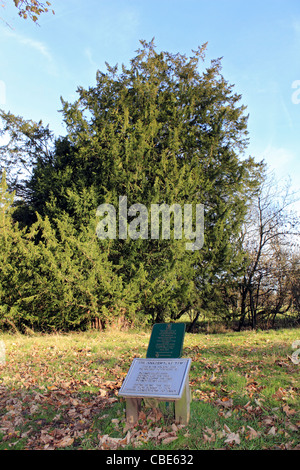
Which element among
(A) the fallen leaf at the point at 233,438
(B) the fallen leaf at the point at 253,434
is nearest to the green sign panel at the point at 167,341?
(A) the fallen leaf at the point at 233,438

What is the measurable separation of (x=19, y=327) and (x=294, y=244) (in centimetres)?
1431

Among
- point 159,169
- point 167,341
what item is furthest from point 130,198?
point 167,341

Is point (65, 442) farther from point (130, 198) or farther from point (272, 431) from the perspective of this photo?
point (130, 198)

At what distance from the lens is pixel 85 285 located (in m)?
10.7

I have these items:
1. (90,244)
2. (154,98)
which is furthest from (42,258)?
(154,98)

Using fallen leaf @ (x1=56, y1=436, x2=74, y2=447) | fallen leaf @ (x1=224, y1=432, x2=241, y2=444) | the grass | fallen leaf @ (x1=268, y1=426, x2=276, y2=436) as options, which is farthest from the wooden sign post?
fallen leaf @ (x1=268, y1=426, x2=276, y2=436)

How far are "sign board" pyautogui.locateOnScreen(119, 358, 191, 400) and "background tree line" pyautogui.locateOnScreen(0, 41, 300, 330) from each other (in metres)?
6.33

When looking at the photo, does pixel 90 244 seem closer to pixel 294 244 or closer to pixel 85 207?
pixel 85 207

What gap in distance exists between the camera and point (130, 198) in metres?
12.8

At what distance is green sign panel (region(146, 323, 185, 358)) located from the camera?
4.79 meters

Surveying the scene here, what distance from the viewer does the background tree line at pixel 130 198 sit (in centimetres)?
1110

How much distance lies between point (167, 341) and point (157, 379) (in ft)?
2.23

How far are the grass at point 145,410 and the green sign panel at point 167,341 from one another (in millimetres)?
728

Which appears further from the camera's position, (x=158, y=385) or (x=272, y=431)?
(x=158, y=385)
